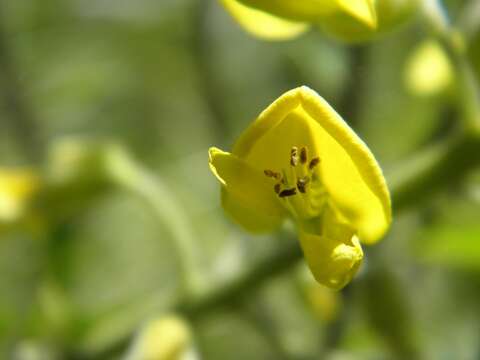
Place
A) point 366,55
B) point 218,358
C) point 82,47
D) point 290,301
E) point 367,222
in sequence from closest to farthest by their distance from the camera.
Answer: point 367,222, point 366,55, point 290,301, point 218,358, point 82,47

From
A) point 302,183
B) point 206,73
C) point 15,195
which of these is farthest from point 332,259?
point 206,73

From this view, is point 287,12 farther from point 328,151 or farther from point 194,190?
point 194,190

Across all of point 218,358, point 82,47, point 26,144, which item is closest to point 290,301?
point 218,358

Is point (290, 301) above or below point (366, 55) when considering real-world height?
below

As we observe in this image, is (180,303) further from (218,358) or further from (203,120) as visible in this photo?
(203,120)

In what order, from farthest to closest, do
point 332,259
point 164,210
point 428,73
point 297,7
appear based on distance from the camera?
point 428,73, point 164,210, point 297,7, point 332,259

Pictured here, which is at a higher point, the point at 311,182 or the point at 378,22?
the point at 378,22

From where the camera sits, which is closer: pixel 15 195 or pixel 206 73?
pixel 15 195

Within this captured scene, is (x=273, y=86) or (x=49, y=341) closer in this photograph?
(x=49, y=341)
